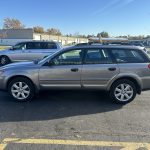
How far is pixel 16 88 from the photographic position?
6.59 m

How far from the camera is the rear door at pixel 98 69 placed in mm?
6379

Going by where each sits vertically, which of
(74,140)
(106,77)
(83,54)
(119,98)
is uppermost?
(83,54)

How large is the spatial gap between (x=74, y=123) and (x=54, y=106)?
4.23ft

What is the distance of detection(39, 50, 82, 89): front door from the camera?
6422mm

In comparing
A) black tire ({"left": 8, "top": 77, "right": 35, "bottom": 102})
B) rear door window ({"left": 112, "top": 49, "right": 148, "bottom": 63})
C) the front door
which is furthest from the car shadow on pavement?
rear door window ({"left": 112, "top": 49, "right": 148, "bottom": 63})

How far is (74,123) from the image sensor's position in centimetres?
509

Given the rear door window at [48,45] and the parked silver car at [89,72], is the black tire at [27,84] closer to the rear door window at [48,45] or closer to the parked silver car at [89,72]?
the parked silver car at [89,72]

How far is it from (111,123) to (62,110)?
1.36m

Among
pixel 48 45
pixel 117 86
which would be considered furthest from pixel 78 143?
pixel 48 45

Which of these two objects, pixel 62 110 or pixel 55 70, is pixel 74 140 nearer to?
pixel 62 110

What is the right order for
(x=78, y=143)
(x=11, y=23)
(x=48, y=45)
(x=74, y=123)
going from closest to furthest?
(x=78, y=143) < (x=74, y=123) < (x=48, y=45) < (x=11, y=23)

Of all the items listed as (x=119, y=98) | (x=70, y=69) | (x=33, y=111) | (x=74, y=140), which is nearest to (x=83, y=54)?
(x=70, y=69)

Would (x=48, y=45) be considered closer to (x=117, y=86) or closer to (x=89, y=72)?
(x=89, y=72)

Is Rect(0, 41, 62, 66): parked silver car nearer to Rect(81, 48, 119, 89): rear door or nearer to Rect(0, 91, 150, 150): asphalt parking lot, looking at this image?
Rect(0, 91, 150, 150): asphalt parking lot
